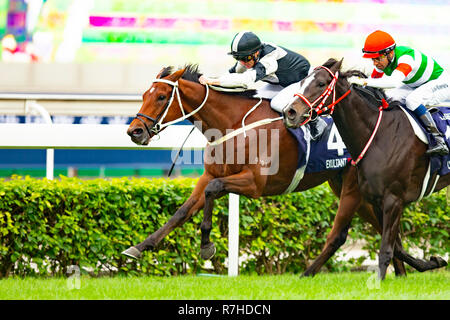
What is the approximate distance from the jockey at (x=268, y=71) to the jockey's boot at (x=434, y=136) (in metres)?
0.72

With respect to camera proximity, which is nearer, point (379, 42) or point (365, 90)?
point (379, 42)

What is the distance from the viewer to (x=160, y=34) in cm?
1127

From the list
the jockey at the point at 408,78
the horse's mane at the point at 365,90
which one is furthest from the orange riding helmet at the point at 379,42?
the horse's mane at the point at 365,90

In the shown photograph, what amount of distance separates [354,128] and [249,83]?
781mm

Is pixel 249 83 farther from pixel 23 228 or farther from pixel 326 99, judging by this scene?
pixel 23 228

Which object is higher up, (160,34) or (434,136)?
(160,34)

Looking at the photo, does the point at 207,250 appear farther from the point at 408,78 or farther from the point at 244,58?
the point at 408,78

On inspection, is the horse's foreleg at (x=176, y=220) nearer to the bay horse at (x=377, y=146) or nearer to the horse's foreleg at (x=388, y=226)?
the bay horse at (x=377, y=146)

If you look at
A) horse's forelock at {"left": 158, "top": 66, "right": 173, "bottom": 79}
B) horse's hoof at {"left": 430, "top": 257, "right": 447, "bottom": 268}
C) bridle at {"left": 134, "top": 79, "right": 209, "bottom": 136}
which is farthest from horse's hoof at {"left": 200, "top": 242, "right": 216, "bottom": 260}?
horse's hoof at {"left": 430, "top": 257, "right": 447, "bottom": 268}

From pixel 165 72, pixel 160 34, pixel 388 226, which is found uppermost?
pixel 160 34

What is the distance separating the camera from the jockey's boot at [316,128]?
5.00 meters

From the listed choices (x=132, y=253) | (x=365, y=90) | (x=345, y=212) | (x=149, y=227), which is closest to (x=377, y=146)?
(x=365, y=90)

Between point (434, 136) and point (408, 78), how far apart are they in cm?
45
